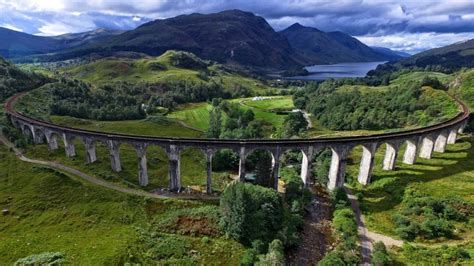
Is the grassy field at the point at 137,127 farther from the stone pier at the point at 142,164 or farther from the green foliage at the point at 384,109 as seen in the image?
the green foliage at the point at 384,109

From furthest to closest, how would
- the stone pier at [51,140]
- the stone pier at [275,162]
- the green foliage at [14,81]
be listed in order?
the green foliage at [14,81] < the stone pier at [51,140] < the stone pier at [275,162]

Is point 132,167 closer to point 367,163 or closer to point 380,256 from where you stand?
point 367,163

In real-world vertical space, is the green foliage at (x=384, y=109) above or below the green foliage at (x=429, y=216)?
above

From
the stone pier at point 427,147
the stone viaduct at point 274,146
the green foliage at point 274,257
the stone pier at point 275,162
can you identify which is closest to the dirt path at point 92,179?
the stone viaduct at point 274,146

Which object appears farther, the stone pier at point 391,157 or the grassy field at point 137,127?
the grassy field at point 137,127

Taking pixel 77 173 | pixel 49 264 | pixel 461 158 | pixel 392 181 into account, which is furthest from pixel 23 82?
pixel 461 158

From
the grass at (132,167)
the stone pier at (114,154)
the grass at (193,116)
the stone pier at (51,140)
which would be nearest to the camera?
the stone pier at (114,154)

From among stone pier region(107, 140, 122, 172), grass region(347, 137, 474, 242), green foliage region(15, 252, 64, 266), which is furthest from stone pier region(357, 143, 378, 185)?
green foliage region(15, 252, 64, 266)
